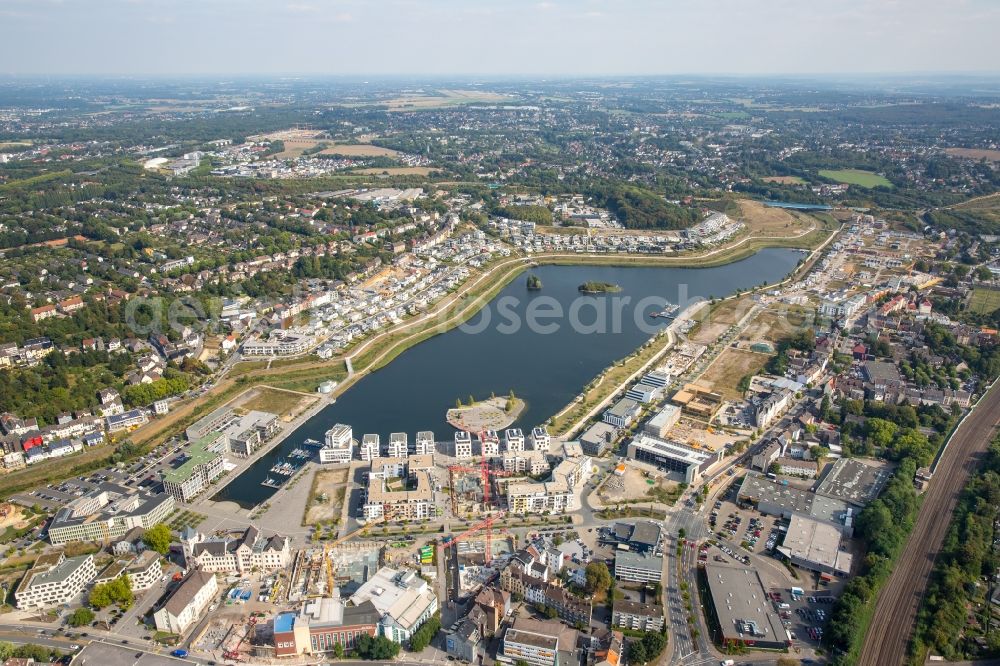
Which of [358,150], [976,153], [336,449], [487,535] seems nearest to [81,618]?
[336,449]

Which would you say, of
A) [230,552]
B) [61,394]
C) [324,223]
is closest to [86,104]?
[324,223]

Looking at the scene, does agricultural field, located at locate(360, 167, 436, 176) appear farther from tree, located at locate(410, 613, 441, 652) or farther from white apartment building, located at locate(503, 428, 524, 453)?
tree, located at locate(410, 613, 441, 652)

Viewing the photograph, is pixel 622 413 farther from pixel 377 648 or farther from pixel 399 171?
pixel 399 171

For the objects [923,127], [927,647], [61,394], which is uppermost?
[923,127]

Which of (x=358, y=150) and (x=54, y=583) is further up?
(x=358, y=150)

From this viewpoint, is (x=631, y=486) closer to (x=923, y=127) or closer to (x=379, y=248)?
(x=379, y=248)

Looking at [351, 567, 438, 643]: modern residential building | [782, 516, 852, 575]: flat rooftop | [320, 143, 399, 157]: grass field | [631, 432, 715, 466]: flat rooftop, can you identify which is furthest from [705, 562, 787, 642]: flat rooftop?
[320, 143, 399, 157]: grass field

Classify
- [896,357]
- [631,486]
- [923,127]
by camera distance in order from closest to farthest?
1. [631,486]
2. [896,357]
3. [923,127]

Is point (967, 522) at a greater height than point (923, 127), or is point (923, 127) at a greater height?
point (923, 127)

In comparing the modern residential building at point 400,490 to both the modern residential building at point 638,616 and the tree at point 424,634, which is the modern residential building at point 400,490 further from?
the modern residential building at point 638,616
